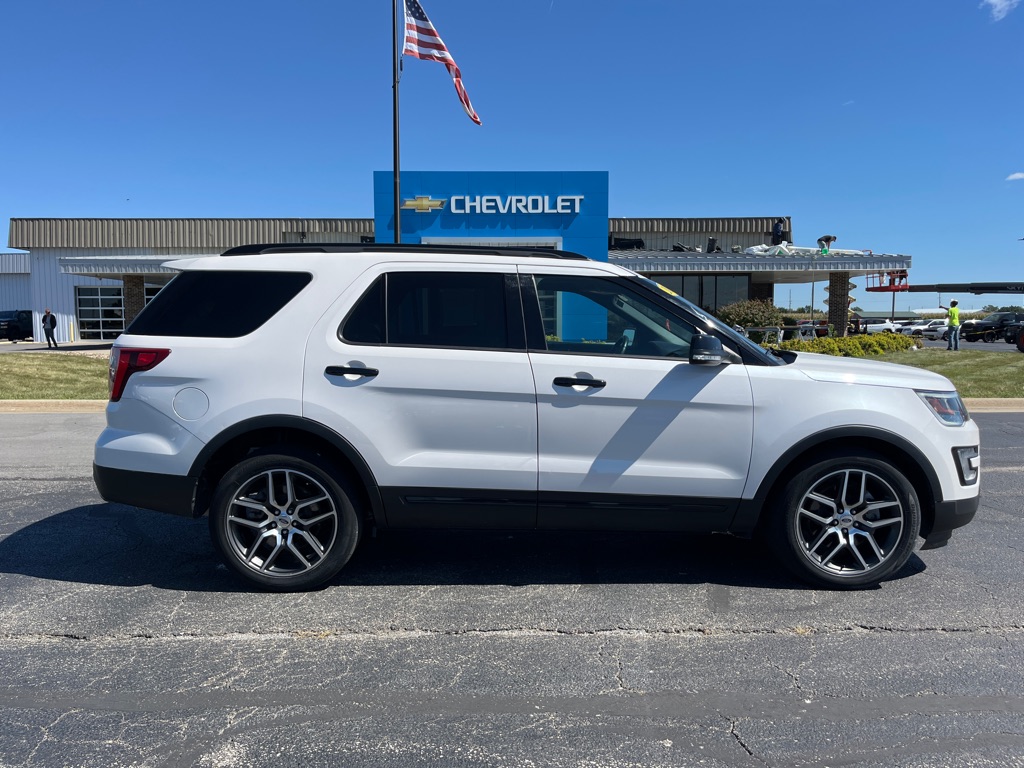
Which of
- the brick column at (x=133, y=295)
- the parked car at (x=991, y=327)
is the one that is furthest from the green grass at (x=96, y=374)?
the parked car at (x=991, y=327)

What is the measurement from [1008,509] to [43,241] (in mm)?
40290

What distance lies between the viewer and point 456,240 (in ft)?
77.3

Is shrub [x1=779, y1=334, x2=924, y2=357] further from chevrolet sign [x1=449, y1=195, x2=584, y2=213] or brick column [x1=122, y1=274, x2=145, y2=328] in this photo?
brick column [x1=122, y1=274, x2=145, y2=328]

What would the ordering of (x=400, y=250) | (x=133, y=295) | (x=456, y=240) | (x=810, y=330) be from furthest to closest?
(x=133, y=295) < (x=810, y=330) < (x=456, y=240) < (x=400, y=250)

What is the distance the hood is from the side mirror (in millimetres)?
534

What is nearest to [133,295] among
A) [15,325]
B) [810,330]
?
[15,325]

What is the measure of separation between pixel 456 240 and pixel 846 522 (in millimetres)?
20357

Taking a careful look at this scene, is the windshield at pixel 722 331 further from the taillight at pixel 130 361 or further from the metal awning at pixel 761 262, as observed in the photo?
the metal awning at pixel 761 262

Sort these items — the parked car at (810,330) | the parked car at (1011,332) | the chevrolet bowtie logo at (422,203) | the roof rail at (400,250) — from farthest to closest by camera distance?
the parked car at (1011,332) < the parked car at (810,330) < the chevrolet bowtie logo at (422,203) < the roof rail at (400,250)

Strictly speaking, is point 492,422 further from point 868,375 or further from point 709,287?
point 709,287

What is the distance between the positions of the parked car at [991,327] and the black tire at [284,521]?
46.5 metres

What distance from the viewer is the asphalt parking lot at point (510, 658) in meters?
2.83

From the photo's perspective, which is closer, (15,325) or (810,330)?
(810,330)

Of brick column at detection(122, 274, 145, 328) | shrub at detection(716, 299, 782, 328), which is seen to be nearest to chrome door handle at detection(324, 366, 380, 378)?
shrub at detection(716, 299, 782, 328)
